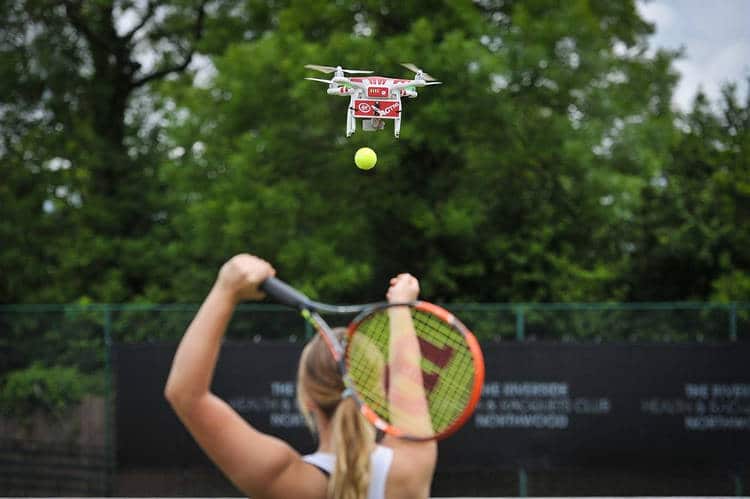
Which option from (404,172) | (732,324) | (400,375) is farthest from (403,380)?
(404,172)

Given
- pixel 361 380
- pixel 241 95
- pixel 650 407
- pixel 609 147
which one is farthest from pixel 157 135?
pixel 361 380

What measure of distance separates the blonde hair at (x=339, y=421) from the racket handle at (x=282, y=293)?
25 centimetres

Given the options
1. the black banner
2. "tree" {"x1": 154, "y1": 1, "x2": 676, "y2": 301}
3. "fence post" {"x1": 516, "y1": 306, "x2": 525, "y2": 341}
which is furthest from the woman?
"tree" {"x1": 154, "y1": 1, "x2": 676, "y2": 301}

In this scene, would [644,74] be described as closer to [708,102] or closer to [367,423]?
[708,102]

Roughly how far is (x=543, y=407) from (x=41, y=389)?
15.9 feet

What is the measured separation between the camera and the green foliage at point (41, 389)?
1032 cm

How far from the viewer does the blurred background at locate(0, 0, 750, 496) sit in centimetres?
976

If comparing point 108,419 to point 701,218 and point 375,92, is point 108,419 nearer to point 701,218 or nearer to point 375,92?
point 375,92

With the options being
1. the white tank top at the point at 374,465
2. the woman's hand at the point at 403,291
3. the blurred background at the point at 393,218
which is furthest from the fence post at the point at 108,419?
the white tank top at the point at 374,465

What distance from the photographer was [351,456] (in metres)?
2.38

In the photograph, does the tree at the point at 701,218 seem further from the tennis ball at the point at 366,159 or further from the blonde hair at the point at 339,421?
the blonde hair at the point at 339,421

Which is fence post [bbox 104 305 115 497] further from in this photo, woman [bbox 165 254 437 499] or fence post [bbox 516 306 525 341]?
woman [bbox 165 254 437 499]

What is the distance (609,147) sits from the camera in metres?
15.2

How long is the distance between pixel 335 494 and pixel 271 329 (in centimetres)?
788
